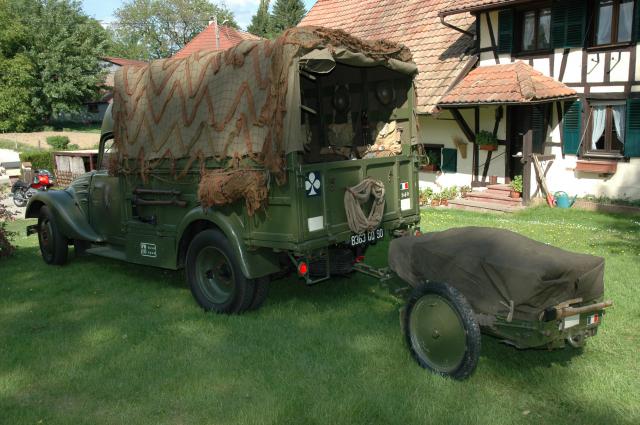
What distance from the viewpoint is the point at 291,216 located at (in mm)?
5395

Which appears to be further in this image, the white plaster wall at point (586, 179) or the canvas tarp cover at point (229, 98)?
the white plaster wall at point (586, 179)

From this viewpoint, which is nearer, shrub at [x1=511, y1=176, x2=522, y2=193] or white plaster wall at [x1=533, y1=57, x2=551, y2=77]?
shrub at [x1=511, y1=176, x2=522, y2=193]

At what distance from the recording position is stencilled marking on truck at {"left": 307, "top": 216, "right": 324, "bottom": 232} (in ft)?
18.0

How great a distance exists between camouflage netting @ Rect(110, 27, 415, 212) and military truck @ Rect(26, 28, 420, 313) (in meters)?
0.02

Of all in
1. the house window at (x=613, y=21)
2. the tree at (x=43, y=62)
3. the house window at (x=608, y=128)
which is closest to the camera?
the house window at (x=613, y=21)

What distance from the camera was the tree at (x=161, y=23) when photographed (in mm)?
64438

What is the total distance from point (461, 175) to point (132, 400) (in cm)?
1328

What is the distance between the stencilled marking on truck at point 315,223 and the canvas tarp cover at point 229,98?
1.91 ft

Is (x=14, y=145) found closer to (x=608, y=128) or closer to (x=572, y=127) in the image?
(x=572, y=127)

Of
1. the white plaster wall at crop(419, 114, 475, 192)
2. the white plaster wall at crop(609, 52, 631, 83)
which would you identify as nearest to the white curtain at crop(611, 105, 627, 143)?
the white plaster wall at crop(609, 52, 631, 83)

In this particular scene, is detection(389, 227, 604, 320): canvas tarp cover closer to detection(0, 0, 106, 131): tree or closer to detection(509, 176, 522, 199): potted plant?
detection(509, 176, 522, 199): potted plant

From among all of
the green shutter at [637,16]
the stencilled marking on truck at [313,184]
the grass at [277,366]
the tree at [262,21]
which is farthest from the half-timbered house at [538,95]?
the tree at [262,21]

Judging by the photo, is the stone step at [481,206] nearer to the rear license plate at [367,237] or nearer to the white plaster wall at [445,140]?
the white plaster wall at [445,140]

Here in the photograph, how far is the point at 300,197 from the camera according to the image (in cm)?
538
